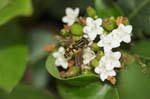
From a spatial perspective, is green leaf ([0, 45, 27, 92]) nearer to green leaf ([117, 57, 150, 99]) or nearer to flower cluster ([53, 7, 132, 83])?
flower cluster ([53, 7, 132, 83])

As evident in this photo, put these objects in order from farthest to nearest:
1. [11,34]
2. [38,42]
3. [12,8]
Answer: [38,42], [11,34], [12,8]

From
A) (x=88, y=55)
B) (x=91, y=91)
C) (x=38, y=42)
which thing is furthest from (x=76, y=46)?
(x=38, y=42)

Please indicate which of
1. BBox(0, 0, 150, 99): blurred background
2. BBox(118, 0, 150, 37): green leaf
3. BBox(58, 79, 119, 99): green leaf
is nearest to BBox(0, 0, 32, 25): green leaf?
BBox(0, 0, 150, 99): blurred background

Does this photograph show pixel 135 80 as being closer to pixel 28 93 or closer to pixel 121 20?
pixel 121 20

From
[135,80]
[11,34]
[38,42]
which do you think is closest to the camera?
[135,80]

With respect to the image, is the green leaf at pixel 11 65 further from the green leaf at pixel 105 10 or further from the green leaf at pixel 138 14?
the green leaf at pixel 138 14

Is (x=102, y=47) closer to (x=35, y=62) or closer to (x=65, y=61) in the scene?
(x=65, y=61)

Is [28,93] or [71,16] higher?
[71,16]
